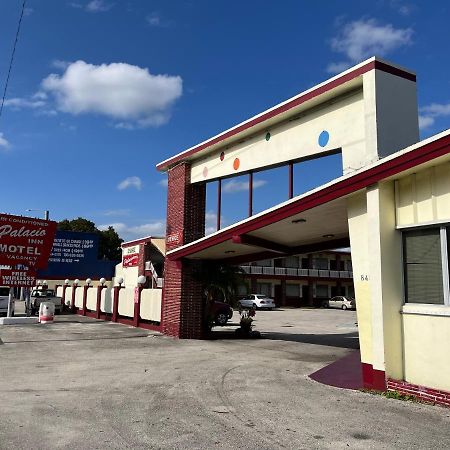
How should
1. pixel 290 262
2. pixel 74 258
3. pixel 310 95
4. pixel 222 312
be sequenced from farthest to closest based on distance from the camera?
1. pixel 290 262
2. pixel 74 258
3. pixel 222 312
4. pixel 310 95

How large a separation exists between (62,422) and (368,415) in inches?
174

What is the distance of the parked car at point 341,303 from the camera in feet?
164

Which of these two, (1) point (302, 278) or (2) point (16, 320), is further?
(1) point (302, 278)

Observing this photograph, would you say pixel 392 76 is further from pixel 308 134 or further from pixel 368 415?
pixel 368 415

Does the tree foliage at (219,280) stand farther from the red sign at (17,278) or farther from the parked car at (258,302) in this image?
the parked car at (258,302)

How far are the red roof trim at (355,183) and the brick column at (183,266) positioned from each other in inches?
176

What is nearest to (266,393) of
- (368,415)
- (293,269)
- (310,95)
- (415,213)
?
(368,415)

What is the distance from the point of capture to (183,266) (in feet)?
58.1

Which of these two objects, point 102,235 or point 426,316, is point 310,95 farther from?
point 102,235

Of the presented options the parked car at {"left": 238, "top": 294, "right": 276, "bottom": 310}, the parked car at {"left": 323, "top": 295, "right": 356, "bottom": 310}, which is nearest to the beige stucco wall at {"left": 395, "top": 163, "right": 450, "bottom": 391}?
the parked car at {"left": 238, "top": 294, "right": 276, "bottom": 310}

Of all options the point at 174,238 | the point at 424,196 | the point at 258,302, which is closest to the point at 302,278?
the point at 258,302

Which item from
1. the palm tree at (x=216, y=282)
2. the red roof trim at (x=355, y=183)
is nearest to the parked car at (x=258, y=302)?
the palm tree at (x=216, y=282)

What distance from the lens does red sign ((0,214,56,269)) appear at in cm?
2308

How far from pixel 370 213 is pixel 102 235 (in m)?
72.2
